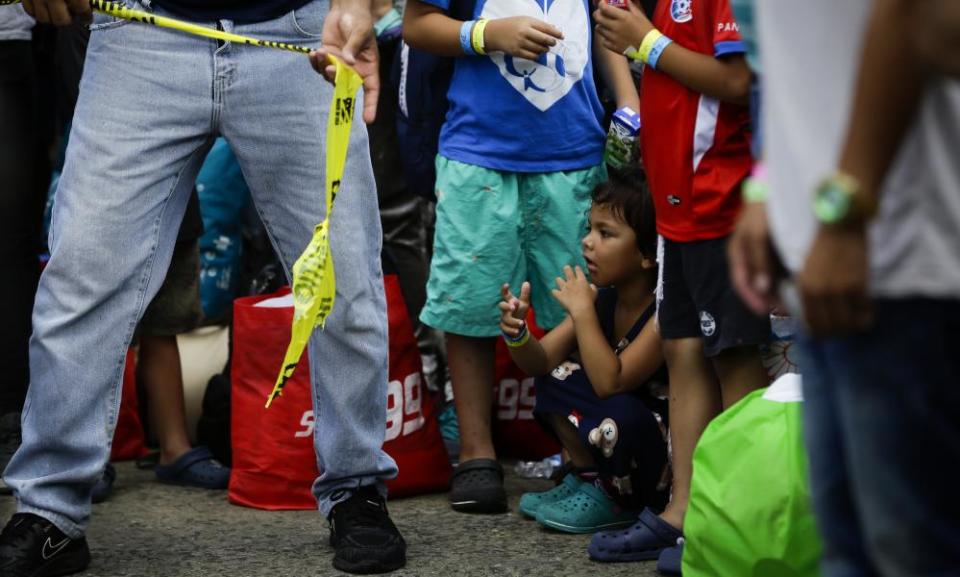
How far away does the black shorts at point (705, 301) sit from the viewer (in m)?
3.34

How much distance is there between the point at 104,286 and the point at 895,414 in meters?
2.10

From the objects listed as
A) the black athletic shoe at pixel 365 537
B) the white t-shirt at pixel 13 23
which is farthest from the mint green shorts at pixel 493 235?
the white t-shirt at pixel 13 23

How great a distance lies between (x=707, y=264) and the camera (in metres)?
3.39

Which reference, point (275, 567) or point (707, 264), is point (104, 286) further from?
point (707, 264)

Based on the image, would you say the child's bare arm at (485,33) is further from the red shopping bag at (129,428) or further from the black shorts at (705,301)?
the red shopping bag at (129,428)

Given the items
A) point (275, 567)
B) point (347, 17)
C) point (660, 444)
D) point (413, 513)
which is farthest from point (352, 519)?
point (347, 17)

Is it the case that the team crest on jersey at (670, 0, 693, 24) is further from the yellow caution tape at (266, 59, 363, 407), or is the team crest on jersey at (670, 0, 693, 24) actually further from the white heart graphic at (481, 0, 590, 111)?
the yellow caution tape at (266, 59, 363, 407)

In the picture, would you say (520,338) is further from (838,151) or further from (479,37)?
(838,151)

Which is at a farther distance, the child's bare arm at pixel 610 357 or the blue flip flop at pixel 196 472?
the blue flip flop at pixel 196 472

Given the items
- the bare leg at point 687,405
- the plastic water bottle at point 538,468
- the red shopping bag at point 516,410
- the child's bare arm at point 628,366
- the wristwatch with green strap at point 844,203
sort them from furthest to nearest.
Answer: the red shopping bag at point 516,410
the plastic water bottle at point 538,468
the child's bare arm at point 628,366
the bare leg at point 687,405
the wristwatch with green strap at point 844,203

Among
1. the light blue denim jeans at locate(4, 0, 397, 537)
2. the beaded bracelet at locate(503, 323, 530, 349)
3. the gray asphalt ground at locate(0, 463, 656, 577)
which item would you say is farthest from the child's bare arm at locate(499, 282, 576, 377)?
the light blue denim jeans at locate(4, 0, 397, 537)

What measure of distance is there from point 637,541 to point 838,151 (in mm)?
2115

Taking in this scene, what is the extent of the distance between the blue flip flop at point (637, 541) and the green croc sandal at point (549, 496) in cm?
34

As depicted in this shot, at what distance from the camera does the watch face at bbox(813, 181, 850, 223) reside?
55.1 inches
